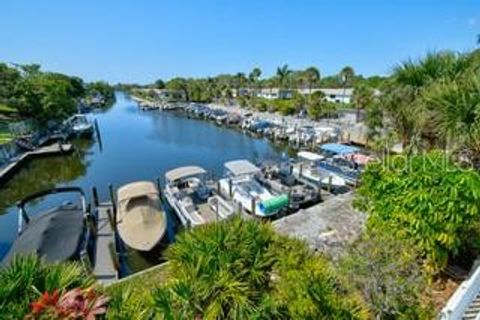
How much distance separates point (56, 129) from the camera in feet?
147

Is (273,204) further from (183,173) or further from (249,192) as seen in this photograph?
(183,173)

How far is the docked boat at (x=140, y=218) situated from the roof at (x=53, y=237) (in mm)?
1833

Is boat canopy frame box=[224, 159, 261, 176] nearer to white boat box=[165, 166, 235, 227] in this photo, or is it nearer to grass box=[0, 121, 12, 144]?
white boat box=[165, 166, 235, 227]

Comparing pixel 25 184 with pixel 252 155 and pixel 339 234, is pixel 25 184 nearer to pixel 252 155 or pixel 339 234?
pixel 252 155

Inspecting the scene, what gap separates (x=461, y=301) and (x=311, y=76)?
72.1 m

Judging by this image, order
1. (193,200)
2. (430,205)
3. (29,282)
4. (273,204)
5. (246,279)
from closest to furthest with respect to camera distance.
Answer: (29,282), (246,279), (430,205), (273,204), (193,200)

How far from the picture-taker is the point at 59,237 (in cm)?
1329

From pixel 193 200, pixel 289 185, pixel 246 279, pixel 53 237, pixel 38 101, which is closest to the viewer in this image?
pixel 246 279

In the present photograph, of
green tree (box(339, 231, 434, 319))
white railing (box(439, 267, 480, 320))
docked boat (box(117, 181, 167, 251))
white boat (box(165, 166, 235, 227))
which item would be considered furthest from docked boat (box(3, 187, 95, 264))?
white railing (box(439, 267, 480, 320))

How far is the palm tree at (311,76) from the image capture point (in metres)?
73.5

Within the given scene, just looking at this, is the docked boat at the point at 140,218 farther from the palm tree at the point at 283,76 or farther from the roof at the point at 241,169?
the palm tree at the point at 283,76

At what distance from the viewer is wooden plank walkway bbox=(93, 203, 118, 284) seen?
12.6 metres

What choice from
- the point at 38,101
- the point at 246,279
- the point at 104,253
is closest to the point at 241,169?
the point at 104,253

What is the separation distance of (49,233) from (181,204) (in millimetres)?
6512
